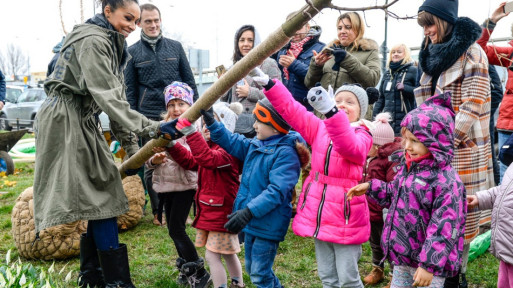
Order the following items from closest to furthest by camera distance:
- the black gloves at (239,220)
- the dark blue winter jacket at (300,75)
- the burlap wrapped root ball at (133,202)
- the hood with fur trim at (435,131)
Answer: the hood with fur trim at (435,131)
the black gloves at (239,220)
the dark blue winter jacket at (300,75)
the burlap wrapped root ball at (133,202)

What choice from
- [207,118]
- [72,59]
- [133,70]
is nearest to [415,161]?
[207,118]

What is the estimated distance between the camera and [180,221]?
153 inches

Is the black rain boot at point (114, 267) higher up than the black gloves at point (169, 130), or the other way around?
the black gloves at point (169, 130)

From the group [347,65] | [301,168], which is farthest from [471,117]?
[347,65]

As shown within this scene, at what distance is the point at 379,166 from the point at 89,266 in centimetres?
229

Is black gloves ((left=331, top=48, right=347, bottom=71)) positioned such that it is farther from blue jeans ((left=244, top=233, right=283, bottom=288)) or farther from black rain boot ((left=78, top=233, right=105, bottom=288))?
black rain boot ((left=78, top=233, right=105, bottom=288))

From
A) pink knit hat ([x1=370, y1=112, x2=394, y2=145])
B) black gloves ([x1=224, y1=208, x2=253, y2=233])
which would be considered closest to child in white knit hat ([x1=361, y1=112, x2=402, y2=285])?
pink knit hat ([x1=370, y1=112, x2=394, y2=145])

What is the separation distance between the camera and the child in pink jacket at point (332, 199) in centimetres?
→ 302

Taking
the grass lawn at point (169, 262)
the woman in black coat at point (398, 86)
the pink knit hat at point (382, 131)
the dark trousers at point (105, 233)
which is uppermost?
the woman in black coat at point (398, 86)

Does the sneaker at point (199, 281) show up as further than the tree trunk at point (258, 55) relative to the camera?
Yes

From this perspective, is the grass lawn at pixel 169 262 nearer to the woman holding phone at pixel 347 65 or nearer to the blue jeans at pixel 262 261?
the blue jeans at pixel 262 261

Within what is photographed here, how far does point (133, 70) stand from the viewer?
5320 mm

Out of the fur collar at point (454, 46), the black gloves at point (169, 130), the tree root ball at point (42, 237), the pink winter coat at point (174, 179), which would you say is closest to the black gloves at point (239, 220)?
the black gloves at point (169, 130)

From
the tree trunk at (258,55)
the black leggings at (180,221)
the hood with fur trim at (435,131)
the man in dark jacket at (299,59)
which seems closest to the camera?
the tree trunk at (258,55)
